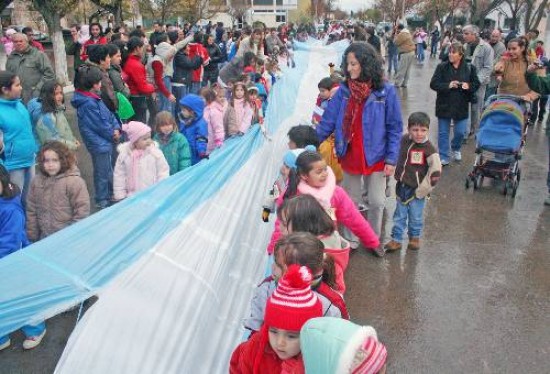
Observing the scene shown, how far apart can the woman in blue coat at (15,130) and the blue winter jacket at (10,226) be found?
1644 millimetres

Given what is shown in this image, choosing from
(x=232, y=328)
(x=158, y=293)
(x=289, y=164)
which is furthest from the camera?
(x=289, y=164)

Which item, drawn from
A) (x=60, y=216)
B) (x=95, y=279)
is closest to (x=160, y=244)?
(x=95, y=279)

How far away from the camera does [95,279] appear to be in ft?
8.21

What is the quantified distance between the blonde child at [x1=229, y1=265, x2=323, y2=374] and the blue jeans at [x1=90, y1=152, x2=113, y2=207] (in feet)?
13.2

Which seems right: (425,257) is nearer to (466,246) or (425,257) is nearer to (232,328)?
(466,246)

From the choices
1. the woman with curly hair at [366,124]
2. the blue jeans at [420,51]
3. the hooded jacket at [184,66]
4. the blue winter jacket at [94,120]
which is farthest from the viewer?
the blue jeans at [420,51]

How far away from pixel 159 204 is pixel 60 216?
928 millimetres

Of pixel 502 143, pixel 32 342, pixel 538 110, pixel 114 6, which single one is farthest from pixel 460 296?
pixel 114 6

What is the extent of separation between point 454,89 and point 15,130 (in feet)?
17.7

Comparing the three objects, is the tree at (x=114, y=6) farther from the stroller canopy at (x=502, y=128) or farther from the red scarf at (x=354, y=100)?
the red scarf at (x=354, y=100)

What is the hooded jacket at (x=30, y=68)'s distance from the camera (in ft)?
23.6

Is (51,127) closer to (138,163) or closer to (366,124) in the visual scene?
(138,163)

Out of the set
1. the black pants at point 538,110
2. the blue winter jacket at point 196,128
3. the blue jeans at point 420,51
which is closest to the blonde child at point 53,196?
the blue winter jacket at point 196,128

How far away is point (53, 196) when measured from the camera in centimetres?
377
